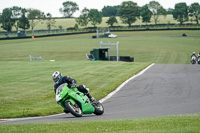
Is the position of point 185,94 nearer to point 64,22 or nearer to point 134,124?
point 134,124

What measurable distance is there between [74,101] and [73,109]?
280 mm

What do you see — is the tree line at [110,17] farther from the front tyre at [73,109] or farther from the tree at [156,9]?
the front tyre at [73,109]

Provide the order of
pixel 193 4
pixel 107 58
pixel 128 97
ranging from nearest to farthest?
pixel 128 97, pixel 107 58, pixel 193 4

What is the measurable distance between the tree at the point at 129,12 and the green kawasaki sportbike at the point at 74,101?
153585mm

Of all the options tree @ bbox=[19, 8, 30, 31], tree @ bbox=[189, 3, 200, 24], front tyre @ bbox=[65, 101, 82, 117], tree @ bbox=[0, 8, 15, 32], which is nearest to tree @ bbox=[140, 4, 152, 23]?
tree @ bbox=[189, 3, 200, 24]

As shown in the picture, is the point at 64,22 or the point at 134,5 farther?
the point at 64,22

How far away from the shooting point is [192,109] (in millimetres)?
13820

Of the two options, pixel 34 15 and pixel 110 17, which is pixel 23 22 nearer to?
pixel 34 15

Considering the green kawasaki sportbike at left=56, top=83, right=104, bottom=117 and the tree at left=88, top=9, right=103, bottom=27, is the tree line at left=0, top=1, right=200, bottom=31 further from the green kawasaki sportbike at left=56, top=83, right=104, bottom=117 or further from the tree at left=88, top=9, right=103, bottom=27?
the green kawasaki sportbike at left=56, top=83, right=104, bottom=117

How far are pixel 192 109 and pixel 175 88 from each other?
6371mm

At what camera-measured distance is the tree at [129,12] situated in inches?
6486

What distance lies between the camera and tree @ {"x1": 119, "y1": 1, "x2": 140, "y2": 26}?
6486 inches

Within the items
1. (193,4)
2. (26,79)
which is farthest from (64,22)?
(26,79)

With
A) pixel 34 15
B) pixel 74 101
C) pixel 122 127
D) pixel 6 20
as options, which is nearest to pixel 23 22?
pixel 6 20
